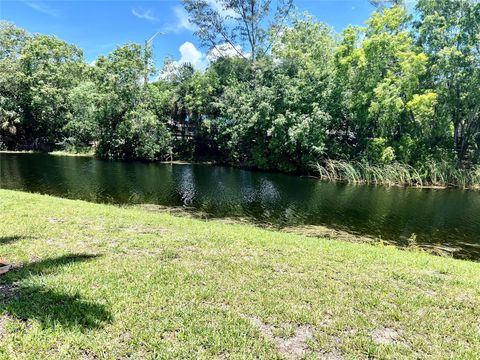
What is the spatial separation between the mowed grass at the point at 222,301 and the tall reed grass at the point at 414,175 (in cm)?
1876

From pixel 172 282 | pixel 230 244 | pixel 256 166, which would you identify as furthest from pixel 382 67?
pixel 172 282

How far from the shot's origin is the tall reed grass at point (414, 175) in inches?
920

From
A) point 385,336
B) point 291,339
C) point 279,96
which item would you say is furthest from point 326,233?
point 279,96

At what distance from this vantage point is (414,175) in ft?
78.1

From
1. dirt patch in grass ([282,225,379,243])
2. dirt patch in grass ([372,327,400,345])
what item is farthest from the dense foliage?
dirt patch in grass ([372,327,400,345])

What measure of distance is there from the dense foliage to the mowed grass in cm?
2125

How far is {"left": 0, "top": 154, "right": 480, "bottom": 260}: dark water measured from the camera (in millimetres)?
12281

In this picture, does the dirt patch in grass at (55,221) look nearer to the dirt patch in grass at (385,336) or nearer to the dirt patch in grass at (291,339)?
the dirt patch in grass at (291,339)

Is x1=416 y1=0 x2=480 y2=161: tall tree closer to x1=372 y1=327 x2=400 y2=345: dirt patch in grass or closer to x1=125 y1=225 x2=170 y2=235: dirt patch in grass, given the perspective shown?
x1=125 y1=225 x2=170 y2=235: dirt patch in grass

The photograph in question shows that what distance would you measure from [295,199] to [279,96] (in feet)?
47.0

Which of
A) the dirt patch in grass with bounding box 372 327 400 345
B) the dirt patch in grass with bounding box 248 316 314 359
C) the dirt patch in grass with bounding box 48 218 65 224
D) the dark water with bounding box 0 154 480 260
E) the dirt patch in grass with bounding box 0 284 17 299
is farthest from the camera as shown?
the dark water with bounding box 0 154 480 260

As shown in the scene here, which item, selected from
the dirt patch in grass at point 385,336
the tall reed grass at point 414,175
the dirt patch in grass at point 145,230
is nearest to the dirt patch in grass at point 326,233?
the dirt patch in grass at point 145,230

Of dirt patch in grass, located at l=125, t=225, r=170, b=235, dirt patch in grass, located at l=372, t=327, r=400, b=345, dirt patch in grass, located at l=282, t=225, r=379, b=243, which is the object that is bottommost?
dirt patch in grass, located at l=282, t=225, r=379, b=243

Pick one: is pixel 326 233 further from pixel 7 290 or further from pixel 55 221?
pixel 7 290
